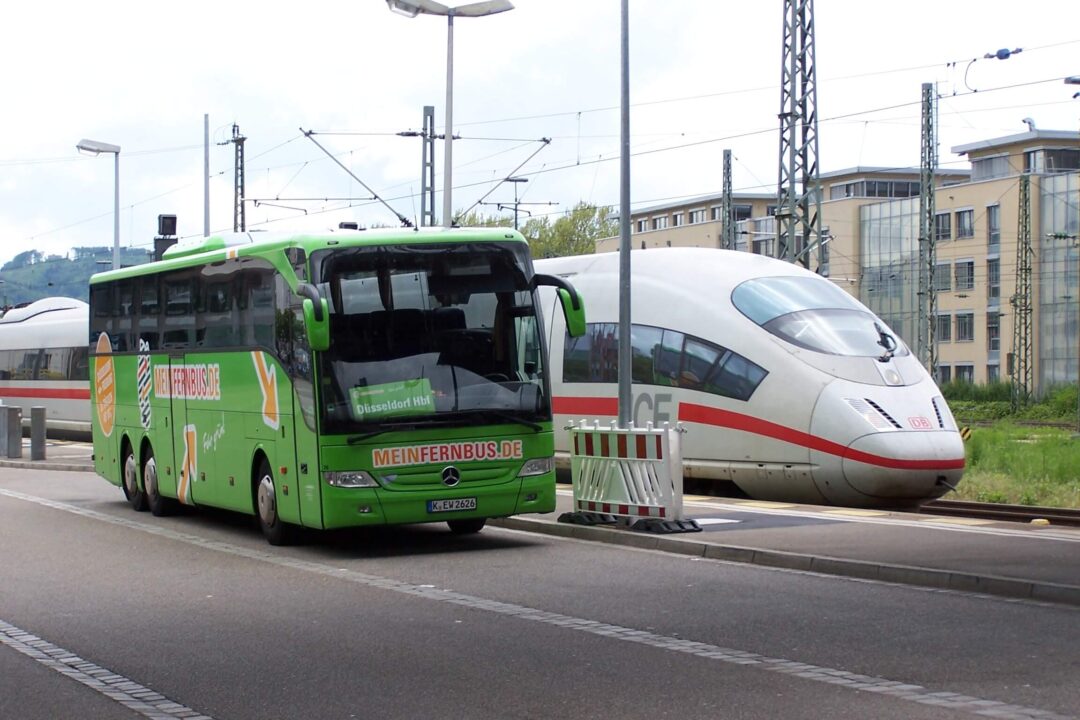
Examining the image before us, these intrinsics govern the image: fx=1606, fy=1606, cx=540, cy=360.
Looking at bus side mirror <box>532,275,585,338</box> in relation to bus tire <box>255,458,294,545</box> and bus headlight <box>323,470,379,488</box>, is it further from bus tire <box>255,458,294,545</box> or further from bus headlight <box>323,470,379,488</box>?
bus tire <box>255,458,294,545</box>

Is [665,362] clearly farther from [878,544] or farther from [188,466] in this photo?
[878,544]

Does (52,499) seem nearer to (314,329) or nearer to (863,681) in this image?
(314,329)

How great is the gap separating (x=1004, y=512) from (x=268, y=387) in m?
9.52

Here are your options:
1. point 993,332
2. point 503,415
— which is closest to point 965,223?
point 993,332

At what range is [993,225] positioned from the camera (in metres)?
78.6

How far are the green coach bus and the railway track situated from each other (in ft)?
22.4

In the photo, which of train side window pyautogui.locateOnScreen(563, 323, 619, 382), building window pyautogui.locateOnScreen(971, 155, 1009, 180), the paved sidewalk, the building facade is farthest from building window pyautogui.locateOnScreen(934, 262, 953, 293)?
the paved sidewalk

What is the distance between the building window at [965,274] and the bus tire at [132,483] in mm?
65013

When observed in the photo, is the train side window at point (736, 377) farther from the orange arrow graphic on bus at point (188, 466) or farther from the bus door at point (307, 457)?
the bus door at point (307, 457)

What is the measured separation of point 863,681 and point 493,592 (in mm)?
4354

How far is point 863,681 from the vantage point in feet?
26.6

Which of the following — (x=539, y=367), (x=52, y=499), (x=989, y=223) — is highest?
(x=989, y=223)

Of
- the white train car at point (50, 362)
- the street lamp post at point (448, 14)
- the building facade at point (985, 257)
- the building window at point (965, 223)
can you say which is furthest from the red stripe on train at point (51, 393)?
the building window at point (965, 223)

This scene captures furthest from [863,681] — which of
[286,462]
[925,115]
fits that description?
[925,115]
